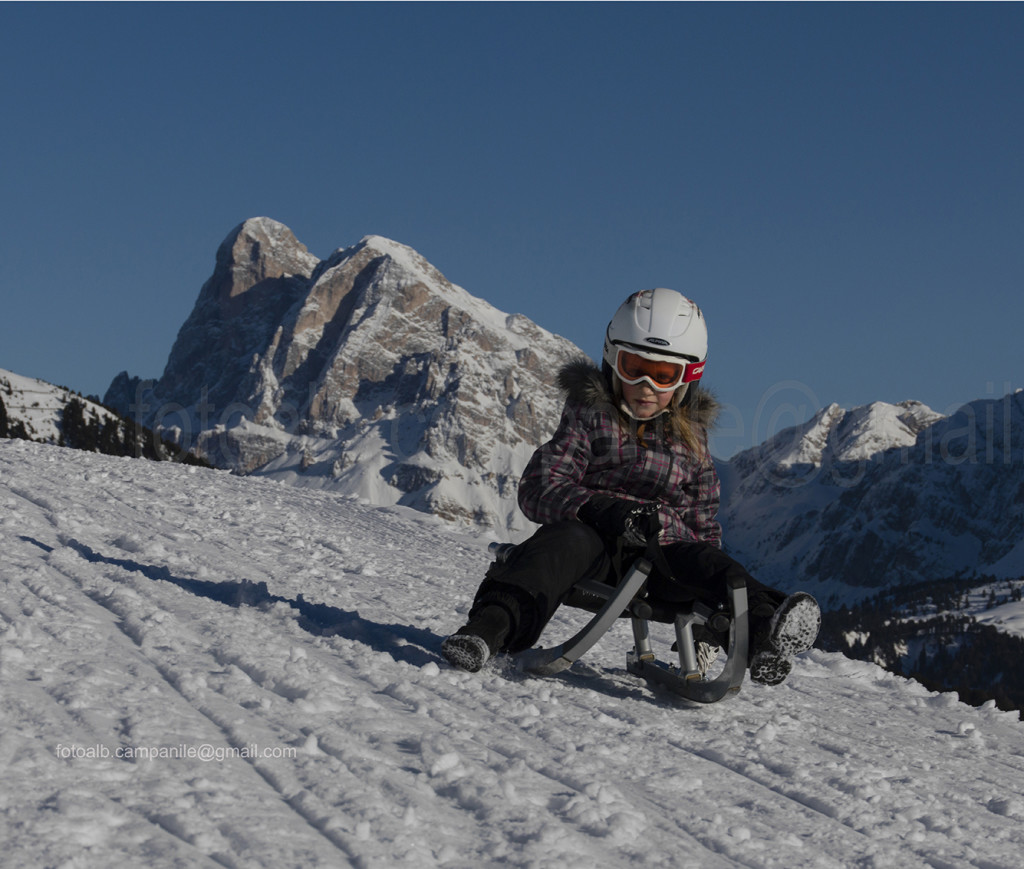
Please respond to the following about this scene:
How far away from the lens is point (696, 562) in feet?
15.7

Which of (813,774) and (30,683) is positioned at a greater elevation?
(813,774)

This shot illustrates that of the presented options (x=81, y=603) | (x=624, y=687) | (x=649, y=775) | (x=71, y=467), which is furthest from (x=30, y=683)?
(x=71, y=467)

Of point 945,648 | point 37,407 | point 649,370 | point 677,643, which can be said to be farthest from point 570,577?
point 945,648

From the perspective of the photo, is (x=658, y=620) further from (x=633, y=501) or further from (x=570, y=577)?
(x=633, y=501)

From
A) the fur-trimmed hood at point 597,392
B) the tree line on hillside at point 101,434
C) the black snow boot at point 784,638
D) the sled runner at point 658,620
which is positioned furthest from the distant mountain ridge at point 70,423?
the black snow boot at point 784,638

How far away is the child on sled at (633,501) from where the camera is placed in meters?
4.60

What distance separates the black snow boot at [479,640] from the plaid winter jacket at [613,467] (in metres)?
0.61

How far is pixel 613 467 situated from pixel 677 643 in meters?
0.97

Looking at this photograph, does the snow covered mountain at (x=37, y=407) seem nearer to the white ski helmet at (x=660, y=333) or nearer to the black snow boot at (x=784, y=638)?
the white ski helmet at (x=660, y=333)

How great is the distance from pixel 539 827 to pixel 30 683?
79.7 inches

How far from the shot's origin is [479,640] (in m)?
4.58

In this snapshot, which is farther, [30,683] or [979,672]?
[979,672]

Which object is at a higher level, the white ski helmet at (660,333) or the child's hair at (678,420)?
the white ski helmet at (660,333)

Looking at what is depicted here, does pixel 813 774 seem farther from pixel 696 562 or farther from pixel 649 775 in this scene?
pixel 696 562
